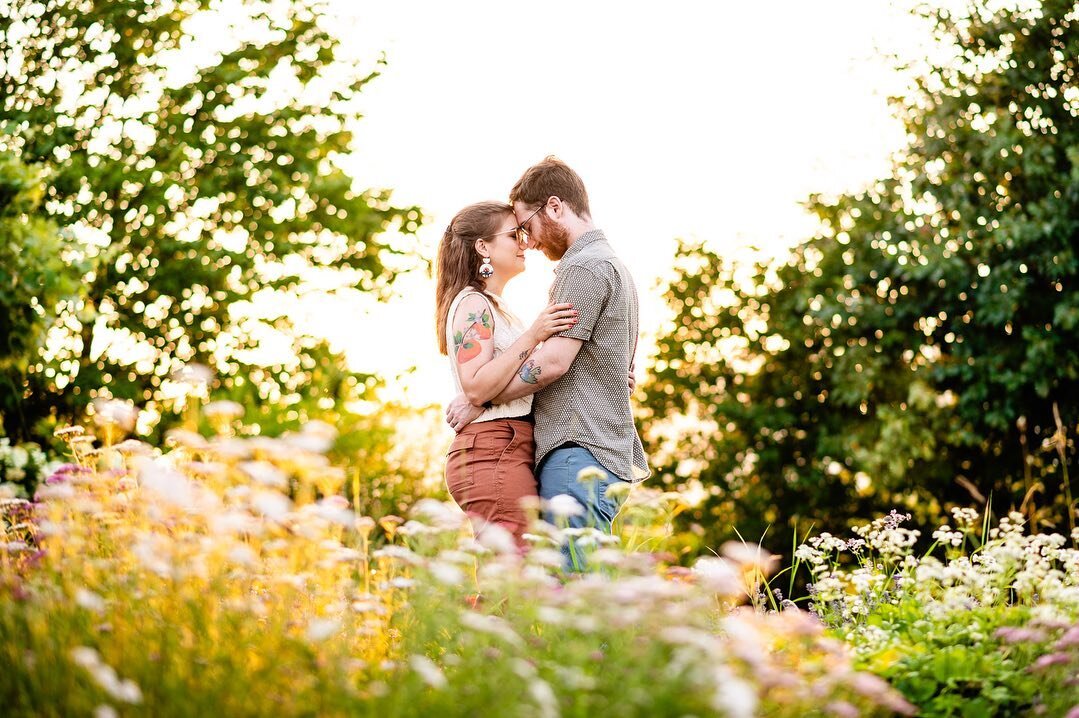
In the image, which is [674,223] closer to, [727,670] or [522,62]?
[522,62]

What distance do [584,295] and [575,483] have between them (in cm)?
70

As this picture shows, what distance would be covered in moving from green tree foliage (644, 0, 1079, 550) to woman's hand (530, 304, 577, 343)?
9.58m

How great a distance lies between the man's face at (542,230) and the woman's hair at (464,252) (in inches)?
2.3

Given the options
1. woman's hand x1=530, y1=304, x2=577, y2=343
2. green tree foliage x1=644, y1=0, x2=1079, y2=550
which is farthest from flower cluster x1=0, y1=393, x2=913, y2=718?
green tree foliage x1=644, y1=0, x2=1079, y2=550

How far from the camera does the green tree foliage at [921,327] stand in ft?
42.7

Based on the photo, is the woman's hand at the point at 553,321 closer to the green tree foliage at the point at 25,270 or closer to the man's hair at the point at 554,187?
the man's hair at the point at 554,187

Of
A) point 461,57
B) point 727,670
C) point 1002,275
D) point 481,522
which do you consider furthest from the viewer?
point 1002,275

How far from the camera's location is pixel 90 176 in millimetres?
11172

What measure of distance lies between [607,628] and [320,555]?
1193mm

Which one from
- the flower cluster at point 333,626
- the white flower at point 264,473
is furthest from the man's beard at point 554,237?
Answer: the white flower at point 264,473

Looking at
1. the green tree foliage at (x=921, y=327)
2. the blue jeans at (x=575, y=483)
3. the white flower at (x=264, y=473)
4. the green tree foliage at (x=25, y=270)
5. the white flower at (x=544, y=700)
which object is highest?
the green tree foliage at (x=921, y=327)

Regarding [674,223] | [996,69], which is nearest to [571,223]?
[996,69]

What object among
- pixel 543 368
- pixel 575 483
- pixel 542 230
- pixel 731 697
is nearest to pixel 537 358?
pixel 543 368

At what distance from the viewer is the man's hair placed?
441 centimetres
